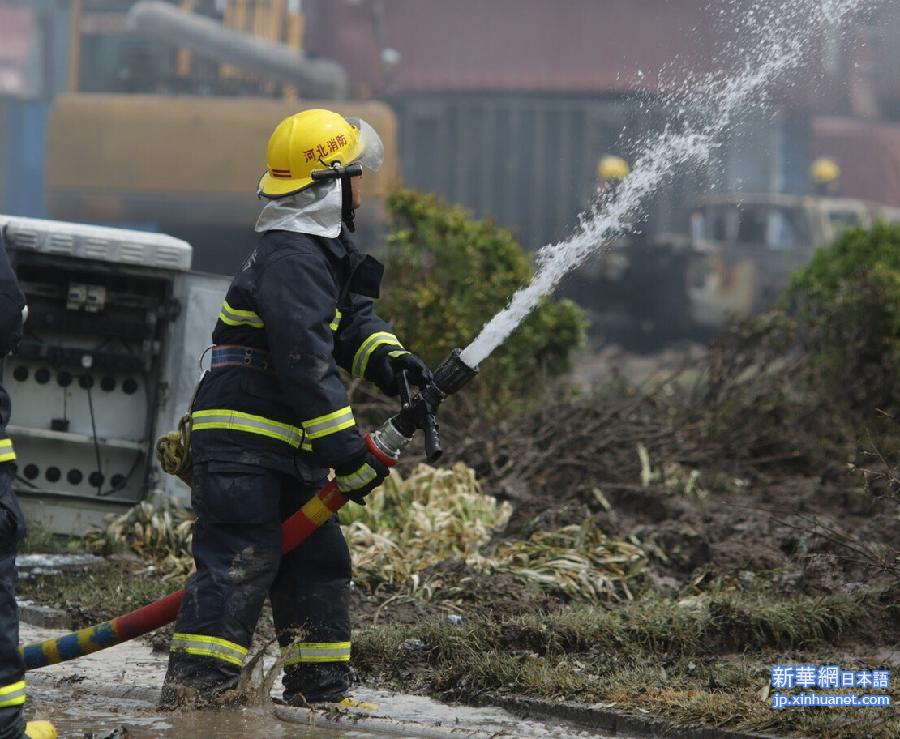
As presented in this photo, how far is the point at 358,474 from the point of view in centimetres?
472

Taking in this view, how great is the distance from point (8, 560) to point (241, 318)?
1190 millimetres

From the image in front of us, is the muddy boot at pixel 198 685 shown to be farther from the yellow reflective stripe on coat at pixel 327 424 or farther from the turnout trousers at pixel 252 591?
the yellow reflective stripe on coat at pixel 327 424

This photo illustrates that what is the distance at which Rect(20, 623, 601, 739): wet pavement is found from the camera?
4.59 meters

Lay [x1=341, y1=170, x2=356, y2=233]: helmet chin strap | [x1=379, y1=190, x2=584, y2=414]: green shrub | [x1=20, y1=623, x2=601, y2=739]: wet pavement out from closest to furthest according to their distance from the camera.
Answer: [x1=20, y1=623, x2=601, y2=739]: wet pavement < [x1=341, y1=170, x2=356, y2=233]: helmet chin strap < [x1=379, y1=190, x2=584, y2=414]: green shrub

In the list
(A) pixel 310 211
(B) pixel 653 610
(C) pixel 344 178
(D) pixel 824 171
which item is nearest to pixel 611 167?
(D) pixel 824 171

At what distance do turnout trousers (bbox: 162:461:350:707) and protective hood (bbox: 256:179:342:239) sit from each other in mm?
788

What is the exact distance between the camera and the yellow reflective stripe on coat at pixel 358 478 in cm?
472

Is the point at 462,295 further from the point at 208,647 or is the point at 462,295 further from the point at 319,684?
the point at 208,647

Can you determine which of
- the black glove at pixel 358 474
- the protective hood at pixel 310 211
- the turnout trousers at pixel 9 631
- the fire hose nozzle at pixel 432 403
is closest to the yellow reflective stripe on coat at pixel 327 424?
the black glove at pixel 358 474

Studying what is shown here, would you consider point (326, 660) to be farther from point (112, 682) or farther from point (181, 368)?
point (181, 368)

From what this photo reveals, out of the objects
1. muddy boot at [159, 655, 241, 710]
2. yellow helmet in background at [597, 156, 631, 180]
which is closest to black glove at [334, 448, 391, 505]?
muddy boot at [159, 655, 241, 710]

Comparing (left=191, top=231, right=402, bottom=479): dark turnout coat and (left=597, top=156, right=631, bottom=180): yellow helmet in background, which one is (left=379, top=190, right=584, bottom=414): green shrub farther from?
(left=597, top=156, right=631, bottom=180): yellow helmet in background

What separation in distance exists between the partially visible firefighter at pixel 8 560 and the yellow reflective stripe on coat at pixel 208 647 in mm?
684

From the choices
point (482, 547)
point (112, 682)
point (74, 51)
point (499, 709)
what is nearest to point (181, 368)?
point (482, 547)
